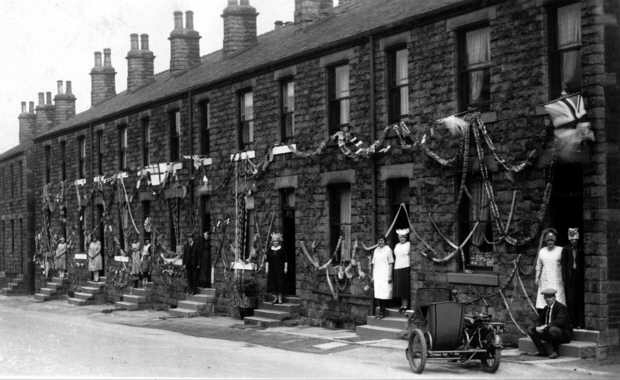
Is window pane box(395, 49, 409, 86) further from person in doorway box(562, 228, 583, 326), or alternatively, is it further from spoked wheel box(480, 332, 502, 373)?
spoked wheel box(480, 332, 502, 373)

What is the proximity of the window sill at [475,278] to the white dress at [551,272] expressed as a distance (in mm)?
1524

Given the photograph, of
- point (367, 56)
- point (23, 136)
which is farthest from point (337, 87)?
point (23, 136)

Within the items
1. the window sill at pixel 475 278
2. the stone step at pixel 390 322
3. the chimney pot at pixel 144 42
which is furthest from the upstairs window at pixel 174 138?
the window sill at pixel 475 278

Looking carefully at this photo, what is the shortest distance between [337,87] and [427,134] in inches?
162

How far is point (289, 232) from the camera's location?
25.9 metres

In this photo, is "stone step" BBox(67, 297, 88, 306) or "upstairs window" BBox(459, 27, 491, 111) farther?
"stone step" BBox(67, 297, 88, 306)

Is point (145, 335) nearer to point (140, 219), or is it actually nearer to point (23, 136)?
point (140, 219)

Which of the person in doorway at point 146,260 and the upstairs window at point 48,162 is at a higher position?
the upstairs window at point 48,162

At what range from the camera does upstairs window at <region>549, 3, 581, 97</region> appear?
55.6ft

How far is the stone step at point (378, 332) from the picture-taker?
20.0 m

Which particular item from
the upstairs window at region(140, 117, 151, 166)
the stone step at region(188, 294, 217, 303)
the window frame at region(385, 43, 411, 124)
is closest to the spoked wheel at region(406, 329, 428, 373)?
the window frame at region(385, 43, 411, 124)

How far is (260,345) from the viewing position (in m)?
20.6

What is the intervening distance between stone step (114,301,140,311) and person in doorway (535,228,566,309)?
18.8m

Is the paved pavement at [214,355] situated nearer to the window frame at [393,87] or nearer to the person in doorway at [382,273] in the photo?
the person in doorway at [382,273]
